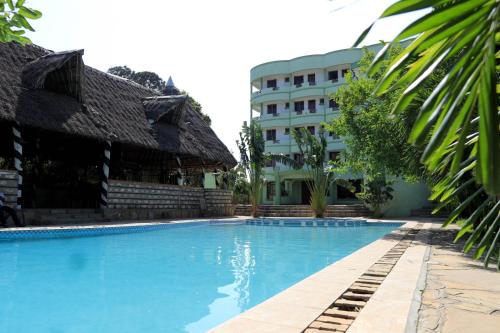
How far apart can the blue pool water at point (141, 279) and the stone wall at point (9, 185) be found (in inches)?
103

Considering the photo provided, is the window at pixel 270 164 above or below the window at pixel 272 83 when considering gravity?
below

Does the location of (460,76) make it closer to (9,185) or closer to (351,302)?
(351,302)

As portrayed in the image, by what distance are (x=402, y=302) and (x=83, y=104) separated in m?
14.0

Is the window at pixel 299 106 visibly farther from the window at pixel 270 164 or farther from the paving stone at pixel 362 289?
the paving stone at pixel 362 289

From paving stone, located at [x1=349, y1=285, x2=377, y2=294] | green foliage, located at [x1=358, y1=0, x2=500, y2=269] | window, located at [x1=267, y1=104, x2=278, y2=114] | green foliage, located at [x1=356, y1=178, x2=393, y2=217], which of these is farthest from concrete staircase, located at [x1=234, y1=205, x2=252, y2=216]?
green foliage, located at [x1=358, y1=0, x2=500, y2=269]

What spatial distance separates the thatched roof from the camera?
12484mm

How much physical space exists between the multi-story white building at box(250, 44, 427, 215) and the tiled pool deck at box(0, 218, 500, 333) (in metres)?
24.7

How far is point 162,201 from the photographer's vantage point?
1741 centimetres

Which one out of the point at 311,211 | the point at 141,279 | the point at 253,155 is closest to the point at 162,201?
the point at 253,155

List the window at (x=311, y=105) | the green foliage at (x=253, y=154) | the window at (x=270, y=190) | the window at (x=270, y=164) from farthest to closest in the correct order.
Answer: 1. the window at (x=270, y=190)
2. the window at (x=311, y=105)
3. the window at (x=270, y=164)
4. the green foliage at (x=253, y=154)

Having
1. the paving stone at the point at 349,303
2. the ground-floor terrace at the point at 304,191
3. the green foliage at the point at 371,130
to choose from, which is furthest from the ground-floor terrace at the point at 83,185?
the paving stone at the point at 349,303

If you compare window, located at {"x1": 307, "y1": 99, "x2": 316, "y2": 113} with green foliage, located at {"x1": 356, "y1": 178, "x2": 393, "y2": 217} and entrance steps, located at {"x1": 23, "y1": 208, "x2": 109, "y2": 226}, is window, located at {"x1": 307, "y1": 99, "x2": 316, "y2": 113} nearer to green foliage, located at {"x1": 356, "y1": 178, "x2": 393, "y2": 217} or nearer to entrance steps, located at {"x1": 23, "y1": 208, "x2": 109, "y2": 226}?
green foliage, located at {"x1": 356, "y1": 178, "x2": 393, "y2": 217}

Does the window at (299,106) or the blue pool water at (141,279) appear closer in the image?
the blue pool water at (141,279)

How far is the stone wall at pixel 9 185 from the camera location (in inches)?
452
